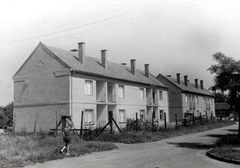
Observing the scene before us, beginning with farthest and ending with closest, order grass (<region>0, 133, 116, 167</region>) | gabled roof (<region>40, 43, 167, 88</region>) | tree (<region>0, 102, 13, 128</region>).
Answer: tree (<region>0, 102, 13, 128</region>)
gabled roof (<region>40, 43, 167, 88</region>)
grass (<region>0, 133, 116, 167</region>)

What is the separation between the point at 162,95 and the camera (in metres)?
40.4

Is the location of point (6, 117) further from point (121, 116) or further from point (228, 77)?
point (228, 77)

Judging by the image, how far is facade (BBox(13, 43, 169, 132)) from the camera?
78.0 feet

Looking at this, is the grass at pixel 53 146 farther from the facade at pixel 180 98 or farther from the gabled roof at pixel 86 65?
the facade at pixel 180 98

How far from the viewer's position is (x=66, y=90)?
77.1ft

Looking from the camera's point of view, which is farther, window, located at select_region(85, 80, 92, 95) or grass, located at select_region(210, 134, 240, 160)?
window, located at select_region(85, 80, 92, 95)

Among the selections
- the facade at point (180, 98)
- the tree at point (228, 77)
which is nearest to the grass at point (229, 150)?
the tree at point (228, 77)

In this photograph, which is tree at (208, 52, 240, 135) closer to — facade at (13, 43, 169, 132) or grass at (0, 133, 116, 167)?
grass at (0, 133, 116, 167)

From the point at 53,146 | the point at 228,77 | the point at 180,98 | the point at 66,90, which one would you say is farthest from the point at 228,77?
the point at 180,98

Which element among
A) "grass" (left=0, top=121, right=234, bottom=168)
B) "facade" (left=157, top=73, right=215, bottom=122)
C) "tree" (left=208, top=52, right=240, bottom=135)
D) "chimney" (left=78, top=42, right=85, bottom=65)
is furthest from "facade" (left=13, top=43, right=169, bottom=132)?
"facade" (left=157, top=73, right=215, bottom=122)

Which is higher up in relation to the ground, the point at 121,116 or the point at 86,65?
the point at 86,65

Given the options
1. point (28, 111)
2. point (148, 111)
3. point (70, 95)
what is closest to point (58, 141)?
point (70, 95)

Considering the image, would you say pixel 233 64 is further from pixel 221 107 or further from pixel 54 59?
pixel 221 107

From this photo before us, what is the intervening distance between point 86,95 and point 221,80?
1378 centimetres
